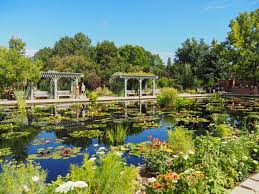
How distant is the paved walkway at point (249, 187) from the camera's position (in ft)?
12.1

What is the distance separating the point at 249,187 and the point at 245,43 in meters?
29.3

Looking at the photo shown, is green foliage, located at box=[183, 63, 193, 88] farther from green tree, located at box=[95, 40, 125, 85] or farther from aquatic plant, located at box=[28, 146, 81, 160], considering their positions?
aquatic plant, located at box=[28, 146, 81, 160]

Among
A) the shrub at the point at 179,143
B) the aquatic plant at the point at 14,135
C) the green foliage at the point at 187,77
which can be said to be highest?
the green foliage at the point at 187,77

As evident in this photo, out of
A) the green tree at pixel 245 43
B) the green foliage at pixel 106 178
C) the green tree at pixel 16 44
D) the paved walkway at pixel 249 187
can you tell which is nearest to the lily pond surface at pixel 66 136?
the green foliage at pixel 106 178

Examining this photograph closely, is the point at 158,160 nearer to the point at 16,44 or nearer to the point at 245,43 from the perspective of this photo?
the point at 16,44

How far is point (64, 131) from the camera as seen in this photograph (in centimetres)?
1004

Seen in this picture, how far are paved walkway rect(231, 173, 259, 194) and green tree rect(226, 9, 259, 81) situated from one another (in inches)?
1074

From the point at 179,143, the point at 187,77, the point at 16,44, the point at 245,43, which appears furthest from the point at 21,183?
the point at 187,77

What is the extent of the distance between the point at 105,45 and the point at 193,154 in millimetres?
36497

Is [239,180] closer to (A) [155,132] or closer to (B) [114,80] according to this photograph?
(A) [155,132]

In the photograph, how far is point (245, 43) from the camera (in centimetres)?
3070

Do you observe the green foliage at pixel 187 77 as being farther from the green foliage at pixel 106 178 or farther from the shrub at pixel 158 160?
the green foliage at pixel 106 178

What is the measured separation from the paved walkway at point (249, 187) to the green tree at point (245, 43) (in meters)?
27.3

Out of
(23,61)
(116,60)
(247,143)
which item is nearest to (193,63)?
(116,60)
